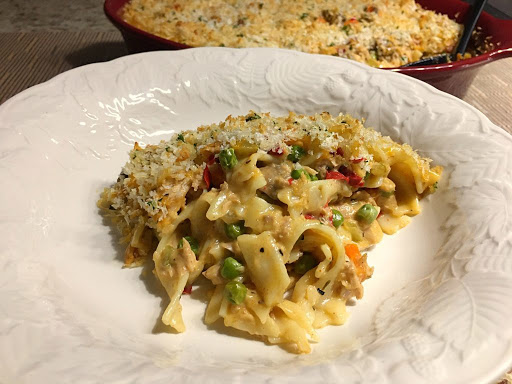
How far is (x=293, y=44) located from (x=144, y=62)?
1356mm

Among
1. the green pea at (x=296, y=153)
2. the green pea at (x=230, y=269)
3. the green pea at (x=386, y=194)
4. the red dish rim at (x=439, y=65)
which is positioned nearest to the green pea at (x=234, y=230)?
the green pea at (x=230, y=269)

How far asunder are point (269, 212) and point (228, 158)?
36 cm

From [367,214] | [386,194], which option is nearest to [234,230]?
[367,214]

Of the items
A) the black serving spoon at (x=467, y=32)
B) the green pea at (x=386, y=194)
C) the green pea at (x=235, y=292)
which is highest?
the black serving spoon at (x=467, y=32)

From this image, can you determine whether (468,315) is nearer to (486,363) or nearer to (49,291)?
(486,363)

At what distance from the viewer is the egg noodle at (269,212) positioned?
7.19ft

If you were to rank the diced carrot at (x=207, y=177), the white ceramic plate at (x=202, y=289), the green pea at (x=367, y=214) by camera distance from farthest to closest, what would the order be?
the green pea at (x=367, y=214) < the diced carrot at (x=207, y=177) < the white ceramic plate at (x=202, y=289)

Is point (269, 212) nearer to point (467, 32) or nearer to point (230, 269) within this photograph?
→ point (230, 269)

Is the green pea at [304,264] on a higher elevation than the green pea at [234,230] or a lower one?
lower

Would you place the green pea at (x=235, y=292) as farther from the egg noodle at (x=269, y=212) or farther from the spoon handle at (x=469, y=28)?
the spoon handle at (x=469, y=28)

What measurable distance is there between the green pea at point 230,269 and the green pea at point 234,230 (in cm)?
14

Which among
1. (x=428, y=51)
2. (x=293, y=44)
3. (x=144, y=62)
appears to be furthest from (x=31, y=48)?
(x=428, y=51)

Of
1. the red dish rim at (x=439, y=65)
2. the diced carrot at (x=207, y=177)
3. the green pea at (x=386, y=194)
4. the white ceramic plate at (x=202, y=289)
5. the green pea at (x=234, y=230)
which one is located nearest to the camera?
the white ceramic plate at (x=202, y=289)

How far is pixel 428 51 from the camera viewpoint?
14.6 ft
